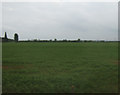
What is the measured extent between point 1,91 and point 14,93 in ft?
1.61

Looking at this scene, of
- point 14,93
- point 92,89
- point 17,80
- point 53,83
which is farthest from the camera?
point 17,80

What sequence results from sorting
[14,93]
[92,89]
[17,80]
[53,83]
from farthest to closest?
[17,80] < [53,83] < [92,89] < [14,93]

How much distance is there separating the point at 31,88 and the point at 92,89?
2198 millimetres

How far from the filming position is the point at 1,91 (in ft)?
15.6

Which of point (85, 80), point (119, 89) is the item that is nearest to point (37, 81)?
point (85, 80)

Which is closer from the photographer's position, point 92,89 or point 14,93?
point 14,93

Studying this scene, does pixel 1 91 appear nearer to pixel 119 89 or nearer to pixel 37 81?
pixel 37 81

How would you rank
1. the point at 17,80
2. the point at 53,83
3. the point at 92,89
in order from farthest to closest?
the point at 17,80, the point at 53,83, the point at 92,89

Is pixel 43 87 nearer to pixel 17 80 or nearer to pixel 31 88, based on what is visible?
pixel 31 88

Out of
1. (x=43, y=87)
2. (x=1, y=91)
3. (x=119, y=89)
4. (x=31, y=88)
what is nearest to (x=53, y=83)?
(x=43, y=87)

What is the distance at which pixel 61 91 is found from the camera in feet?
15.8

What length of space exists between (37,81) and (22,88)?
35.2 inches

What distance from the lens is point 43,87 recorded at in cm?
518

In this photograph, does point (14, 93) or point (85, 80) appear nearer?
point (14, 93)
